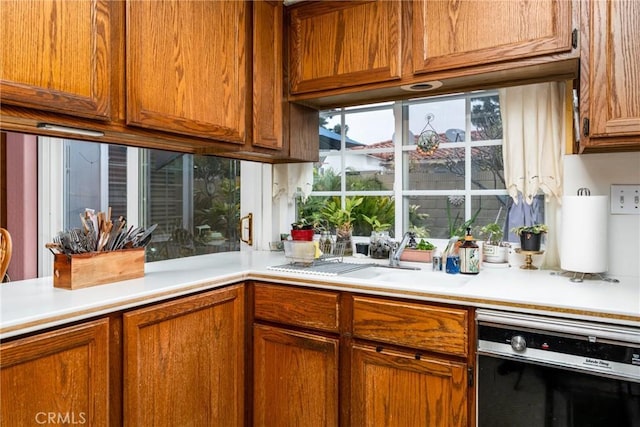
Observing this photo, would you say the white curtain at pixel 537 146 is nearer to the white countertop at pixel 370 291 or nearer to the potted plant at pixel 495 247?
the potted plant at pixel 495 247

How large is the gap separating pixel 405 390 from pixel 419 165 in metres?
1.23

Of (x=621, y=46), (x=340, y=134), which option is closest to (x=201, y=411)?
(x=340, y=134)

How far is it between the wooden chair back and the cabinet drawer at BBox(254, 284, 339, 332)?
1.01 meters

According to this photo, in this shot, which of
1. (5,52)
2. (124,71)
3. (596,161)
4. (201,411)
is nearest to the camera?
(5,52)

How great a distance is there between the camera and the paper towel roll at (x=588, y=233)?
5.14 ft

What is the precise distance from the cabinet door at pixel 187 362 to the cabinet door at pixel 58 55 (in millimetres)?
737

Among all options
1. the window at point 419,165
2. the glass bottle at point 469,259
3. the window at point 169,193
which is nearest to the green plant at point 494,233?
the window at point 419,165

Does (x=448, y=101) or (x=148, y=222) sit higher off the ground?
(x=448, y=101)

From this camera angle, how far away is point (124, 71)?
1.51 metres

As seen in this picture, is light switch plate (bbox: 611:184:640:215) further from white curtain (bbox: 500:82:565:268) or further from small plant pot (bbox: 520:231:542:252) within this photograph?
small plant pot (bbox: 520:231:542:252)

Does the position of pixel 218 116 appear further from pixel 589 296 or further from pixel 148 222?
pixel 589 296

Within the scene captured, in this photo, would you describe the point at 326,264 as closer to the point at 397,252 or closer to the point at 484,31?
the point at 397,252

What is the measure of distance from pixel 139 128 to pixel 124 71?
21 cm

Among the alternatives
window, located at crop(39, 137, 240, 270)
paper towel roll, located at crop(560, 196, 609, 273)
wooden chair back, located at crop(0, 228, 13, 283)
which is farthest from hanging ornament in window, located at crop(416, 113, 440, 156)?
wooden chair back, located at crop(0, 228, 13, 283)
